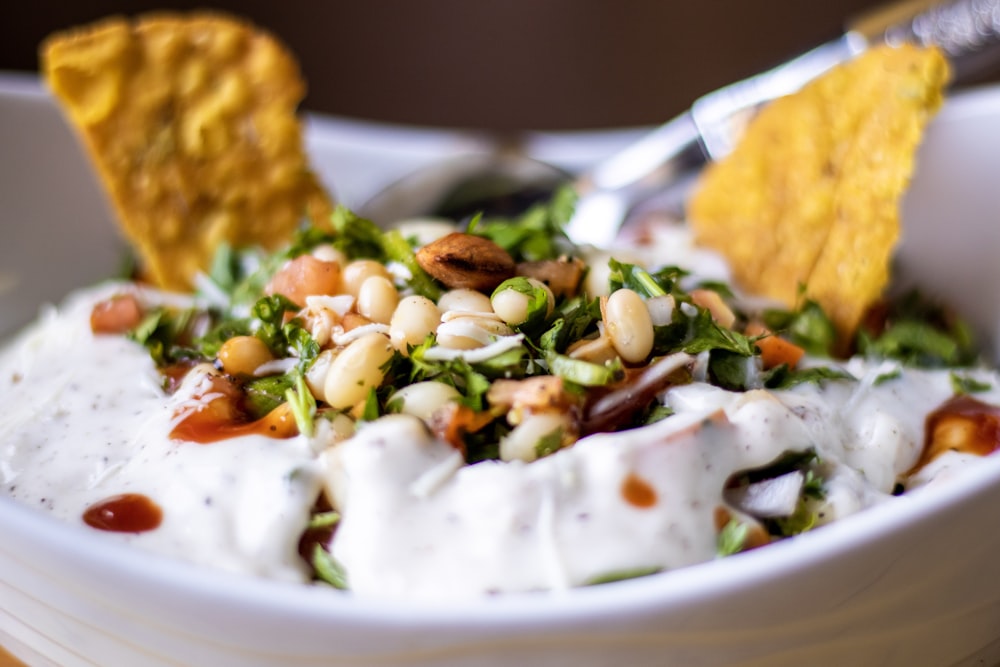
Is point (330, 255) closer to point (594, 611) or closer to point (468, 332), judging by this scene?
point (468, 332)

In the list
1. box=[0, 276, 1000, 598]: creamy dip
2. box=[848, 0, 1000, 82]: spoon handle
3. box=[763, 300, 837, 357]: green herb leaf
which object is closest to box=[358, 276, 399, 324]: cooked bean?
box=[0, 276, 1000, 598]: creamy dip

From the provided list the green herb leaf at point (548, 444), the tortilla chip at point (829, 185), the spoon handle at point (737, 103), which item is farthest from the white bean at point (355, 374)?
the spoon handle at point (737, 103)

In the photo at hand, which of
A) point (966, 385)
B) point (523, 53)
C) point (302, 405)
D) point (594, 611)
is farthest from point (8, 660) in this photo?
point (523, 53)

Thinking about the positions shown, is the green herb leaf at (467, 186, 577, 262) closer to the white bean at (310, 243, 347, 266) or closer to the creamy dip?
the white bean at (310, 243, 347, 266)

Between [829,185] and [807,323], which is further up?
[829,185]

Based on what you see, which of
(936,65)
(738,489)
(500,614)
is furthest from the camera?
(936,65)

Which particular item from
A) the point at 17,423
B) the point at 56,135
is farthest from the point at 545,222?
the point at 56,135

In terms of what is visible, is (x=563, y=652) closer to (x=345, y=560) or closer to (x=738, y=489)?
(x=345, y=560)
